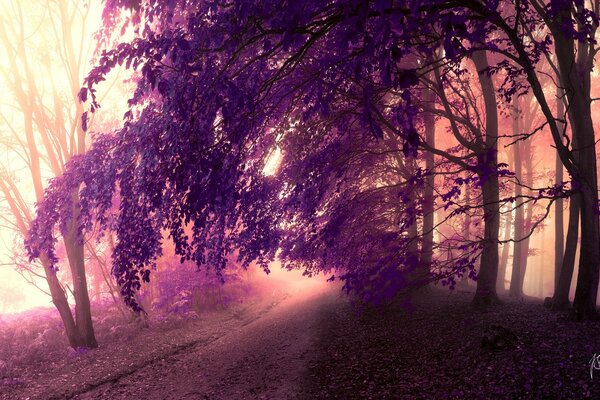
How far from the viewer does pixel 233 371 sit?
7.95 m

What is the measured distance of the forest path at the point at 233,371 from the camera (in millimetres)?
6830

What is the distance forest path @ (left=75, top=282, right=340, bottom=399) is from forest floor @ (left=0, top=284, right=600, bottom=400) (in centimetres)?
3

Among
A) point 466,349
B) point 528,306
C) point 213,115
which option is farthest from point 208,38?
point 528,306

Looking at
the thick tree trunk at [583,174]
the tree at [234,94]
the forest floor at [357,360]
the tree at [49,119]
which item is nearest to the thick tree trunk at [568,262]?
the forest floor at [357,360]

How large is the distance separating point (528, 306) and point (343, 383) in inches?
203

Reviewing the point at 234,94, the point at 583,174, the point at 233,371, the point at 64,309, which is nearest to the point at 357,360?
the point at 233,371

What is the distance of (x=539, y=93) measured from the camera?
5492 millimetres

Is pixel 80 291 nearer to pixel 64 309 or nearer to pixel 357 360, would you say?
pixel 64 309

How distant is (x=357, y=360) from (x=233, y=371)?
111 inches

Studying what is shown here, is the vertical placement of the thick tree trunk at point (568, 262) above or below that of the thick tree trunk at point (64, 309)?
above

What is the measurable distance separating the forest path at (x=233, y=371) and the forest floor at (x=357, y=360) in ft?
0.10

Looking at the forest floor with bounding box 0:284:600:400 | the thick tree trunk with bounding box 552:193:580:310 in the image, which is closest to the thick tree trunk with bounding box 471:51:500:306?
the forest floor with bounding box 0:284:600:400

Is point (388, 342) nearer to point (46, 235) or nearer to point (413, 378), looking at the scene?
point (413, 378)

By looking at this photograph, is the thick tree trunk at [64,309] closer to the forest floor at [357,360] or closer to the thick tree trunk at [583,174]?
the forest floor at [357,360]
